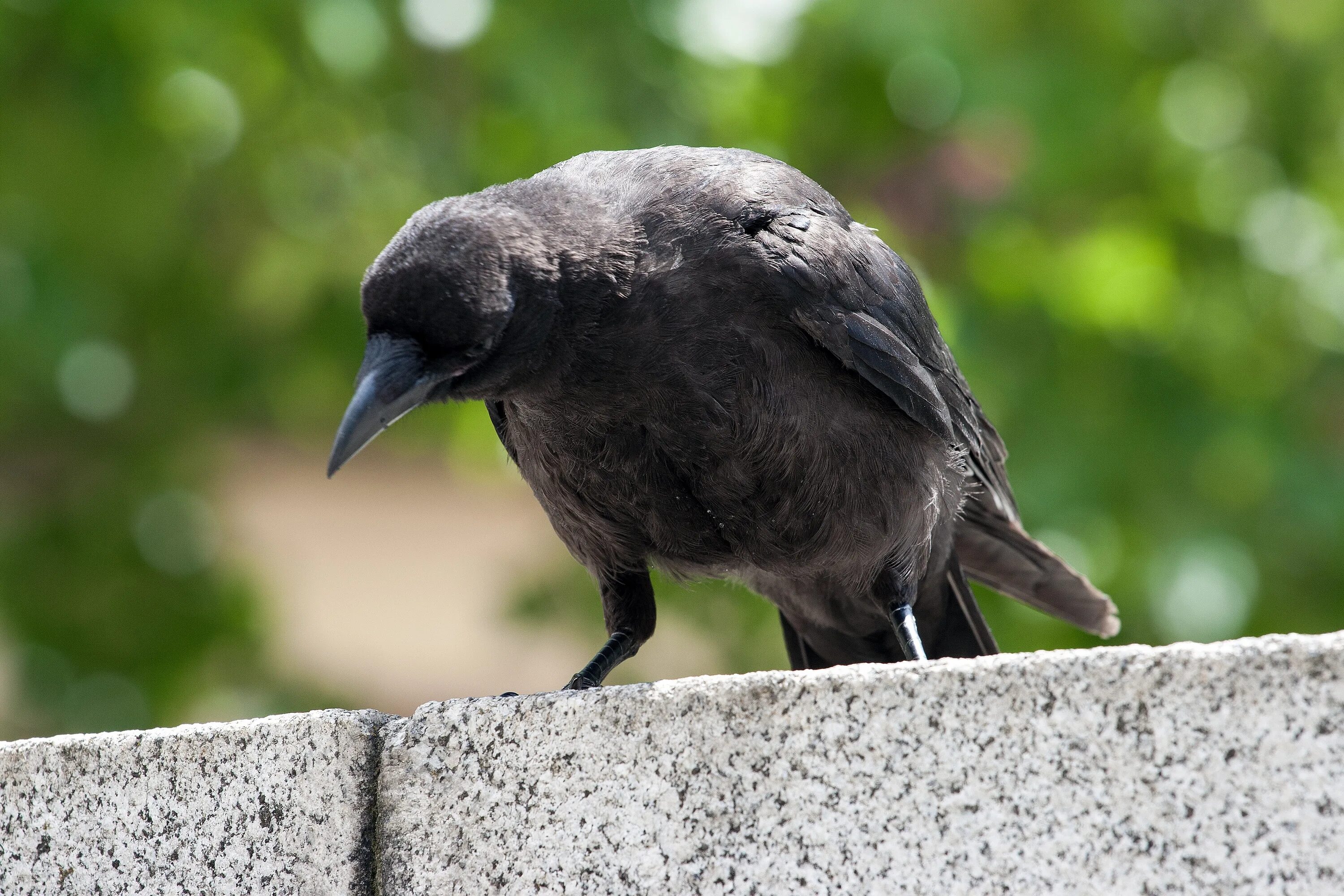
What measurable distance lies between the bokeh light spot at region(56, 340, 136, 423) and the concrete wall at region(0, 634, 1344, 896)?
372 centimetres

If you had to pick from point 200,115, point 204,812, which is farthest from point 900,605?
point 200,115

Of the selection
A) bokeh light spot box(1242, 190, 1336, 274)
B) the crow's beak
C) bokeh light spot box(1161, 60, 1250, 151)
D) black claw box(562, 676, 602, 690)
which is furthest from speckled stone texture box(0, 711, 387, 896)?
bokeh light spot box(1161, 60, 1250, 151)

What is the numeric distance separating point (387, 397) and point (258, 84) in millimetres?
3653

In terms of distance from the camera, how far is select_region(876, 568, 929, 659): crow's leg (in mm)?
3490

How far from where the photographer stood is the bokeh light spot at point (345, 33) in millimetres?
5137

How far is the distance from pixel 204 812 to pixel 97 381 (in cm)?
415

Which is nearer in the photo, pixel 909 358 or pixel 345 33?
pixel 909 358

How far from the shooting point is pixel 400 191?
548 centimetres

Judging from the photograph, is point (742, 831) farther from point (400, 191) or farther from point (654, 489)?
point (400, 191)

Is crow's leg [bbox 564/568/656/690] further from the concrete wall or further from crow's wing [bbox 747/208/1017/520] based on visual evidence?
the concrete wall

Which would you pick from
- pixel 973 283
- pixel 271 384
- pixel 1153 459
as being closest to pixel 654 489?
pixel 973 283

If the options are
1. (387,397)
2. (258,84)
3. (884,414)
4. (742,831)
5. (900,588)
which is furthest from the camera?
(258,84)

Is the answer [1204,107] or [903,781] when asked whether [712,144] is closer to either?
[1204,107]

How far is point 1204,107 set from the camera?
596 centimetres
